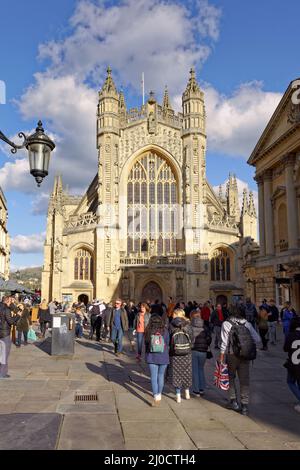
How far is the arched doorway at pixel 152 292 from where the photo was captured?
37.3 metres

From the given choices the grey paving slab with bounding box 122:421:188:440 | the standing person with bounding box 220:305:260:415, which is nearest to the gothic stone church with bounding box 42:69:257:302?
the standing person with bounding box 220:305:260:415

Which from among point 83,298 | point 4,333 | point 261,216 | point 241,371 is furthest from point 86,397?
point 83,298

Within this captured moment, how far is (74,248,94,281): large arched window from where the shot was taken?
37.2 meters

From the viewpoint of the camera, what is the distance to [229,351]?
6531 mm

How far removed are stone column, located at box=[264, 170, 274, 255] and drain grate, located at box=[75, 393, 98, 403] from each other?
18123 mm

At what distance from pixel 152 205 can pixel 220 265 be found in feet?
27.1

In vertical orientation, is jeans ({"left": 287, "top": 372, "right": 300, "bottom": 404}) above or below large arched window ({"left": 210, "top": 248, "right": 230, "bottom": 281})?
below

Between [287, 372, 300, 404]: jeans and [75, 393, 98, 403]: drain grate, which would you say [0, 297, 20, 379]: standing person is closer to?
[75, 393, 98, 403]: drain grate

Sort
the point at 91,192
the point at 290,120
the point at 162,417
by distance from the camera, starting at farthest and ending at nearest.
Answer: the point at 91,192, the point at 290,120, the point at 162,417

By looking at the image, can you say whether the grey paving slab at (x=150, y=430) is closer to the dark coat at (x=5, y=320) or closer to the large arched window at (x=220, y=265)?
the dark coat at (x=5, y=320)

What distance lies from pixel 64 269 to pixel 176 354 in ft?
101
